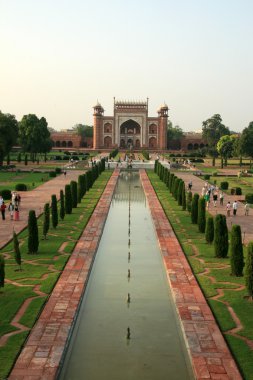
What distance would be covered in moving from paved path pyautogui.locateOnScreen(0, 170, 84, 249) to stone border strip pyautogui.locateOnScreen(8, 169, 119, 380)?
2.35 metres

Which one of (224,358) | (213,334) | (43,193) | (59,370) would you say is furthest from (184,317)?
(43,193)

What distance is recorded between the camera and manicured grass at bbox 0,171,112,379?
6.36 meters

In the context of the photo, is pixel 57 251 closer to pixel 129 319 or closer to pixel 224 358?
pixel 129 319

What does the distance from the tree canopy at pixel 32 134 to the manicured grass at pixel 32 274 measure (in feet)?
72.8

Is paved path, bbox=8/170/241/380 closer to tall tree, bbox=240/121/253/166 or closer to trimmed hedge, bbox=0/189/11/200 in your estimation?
trimmed hedge, bbox=0/189/11/200

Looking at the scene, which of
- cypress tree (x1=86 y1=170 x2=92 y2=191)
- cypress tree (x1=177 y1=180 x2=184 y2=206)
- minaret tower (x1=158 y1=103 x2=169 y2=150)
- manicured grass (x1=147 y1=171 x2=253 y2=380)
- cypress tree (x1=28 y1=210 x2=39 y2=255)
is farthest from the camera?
minaret tower (x1=158 y1=103 x2=169 y2=150)

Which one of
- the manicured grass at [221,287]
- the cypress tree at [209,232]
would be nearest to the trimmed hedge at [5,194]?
the manicured grass at [221,287]

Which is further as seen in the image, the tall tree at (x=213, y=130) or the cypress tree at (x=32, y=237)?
the tall tree at (x=213, y=130)

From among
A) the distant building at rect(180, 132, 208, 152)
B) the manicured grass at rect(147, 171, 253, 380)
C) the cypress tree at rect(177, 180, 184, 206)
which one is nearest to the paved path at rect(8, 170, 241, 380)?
the manicured grass at rect(147, 171, 253, 380)

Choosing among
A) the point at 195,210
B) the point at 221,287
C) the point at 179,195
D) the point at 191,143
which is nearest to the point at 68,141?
the point at 191,143

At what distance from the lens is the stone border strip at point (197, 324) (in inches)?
219

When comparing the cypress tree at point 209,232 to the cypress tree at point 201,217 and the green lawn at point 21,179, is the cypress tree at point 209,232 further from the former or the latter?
the green lawn at point 21,179

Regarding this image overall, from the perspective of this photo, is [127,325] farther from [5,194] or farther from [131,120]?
[131,120]

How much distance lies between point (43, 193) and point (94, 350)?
15.5m
